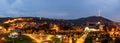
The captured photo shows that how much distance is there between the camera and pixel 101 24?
90938 millimetres

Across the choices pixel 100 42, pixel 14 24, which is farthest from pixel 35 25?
pixel 100 42

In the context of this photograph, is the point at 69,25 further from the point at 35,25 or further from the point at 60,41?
the point at 60,41

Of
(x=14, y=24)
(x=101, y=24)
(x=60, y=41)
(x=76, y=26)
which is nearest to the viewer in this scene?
(x=60, y=41)

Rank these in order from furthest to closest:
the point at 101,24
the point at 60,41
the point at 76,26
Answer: the point at 76,26
the point at 101,24
the point at 60,41

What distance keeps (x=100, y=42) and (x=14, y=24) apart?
7534 centimetres

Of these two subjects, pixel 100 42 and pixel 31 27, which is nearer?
pixel 100 42

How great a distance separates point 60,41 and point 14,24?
55851 mm

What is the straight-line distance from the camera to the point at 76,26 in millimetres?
102875

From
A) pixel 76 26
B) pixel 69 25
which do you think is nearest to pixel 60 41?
pixel 76 26

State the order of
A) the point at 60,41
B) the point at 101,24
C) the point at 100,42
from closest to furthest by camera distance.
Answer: the point at 100,42 < the point at 60,41 < the point at 101,24

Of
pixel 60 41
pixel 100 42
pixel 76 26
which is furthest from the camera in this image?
pixel 76 26

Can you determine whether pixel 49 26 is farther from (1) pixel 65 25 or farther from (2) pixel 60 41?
(2) pixel 60 41

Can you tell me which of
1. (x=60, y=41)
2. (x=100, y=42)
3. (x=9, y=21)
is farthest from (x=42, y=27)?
(x=100, y=42)

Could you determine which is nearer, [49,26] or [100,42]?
[100,42]
